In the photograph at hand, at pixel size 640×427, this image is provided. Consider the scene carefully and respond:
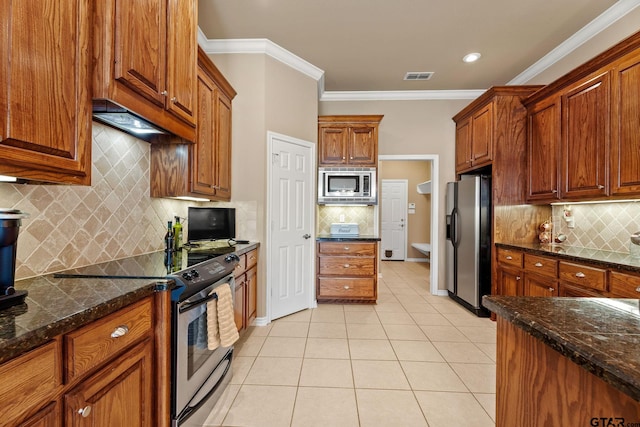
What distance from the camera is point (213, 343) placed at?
1.64 m

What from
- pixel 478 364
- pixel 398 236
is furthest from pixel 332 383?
pixel 398 236

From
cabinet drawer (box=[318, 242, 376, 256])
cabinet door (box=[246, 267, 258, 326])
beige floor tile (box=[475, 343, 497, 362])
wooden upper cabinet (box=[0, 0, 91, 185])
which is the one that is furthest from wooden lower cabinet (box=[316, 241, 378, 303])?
wooden upper cabinet (box=[0, 0, 91, 185])

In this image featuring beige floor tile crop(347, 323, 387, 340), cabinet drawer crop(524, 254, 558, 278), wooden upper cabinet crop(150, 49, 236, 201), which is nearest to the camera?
wooden upper cabinet crop(150, 49, 236, 201)

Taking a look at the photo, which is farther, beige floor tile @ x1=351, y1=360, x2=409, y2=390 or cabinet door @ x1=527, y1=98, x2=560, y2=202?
cabinet door @ x1=527, y1=98, x2=560, y2=202

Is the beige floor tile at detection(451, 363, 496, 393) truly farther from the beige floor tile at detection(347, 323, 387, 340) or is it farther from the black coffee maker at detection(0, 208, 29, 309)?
the black coffee maker at detection(0, 208, 29, 309)

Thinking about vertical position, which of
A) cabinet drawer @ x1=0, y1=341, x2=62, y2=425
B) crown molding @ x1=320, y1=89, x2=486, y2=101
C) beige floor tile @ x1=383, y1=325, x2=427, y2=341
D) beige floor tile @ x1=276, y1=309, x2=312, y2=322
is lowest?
beige floor tile @ x1=383, y1=325, x2=427, y2=341

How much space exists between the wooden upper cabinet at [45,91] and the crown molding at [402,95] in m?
3.53

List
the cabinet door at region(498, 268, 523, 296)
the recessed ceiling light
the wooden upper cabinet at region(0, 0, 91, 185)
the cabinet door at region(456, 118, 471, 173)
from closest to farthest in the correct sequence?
the wooden upper cabinet at region(0, 0, 91, 185), the cabinet door at region(498, 268, 523, 296), the recessed ceiling light, the cabinet door at region(456, 118, 471, 173)

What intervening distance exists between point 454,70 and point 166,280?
3.97 metres

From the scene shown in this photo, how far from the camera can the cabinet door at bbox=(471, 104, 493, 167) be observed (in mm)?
3258

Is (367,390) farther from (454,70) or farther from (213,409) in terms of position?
(454,70)

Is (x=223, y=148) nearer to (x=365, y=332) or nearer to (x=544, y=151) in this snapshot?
(x=365, y=332)

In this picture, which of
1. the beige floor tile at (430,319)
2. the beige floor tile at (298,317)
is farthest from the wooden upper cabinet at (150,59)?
the beige floor tile at (430,319)

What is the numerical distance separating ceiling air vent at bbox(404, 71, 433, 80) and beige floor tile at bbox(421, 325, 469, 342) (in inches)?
123
